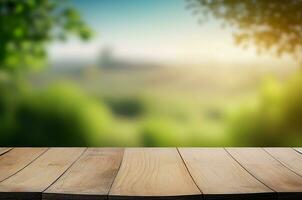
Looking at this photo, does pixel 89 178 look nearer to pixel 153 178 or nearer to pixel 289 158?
pixel 153 178

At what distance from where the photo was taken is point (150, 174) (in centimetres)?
146

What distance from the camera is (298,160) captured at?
174 centimetres

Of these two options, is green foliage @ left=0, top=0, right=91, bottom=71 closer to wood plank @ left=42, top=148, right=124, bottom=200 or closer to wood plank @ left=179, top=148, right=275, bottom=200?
wood plank @ left=42, top=148, right=124, bottom=200

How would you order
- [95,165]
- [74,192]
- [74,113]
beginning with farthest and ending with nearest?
[74,113], [95,165], [74,192]

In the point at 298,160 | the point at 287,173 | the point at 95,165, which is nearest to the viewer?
the point at 287,173

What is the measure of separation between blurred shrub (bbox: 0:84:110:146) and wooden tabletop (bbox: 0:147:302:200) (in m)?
0.67

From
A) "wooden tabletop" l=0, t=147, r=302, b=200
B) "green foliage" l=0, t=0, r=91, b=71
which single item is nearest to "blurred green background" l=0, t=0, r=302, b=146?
"green foliage" l=0, t=0, r=91, b=71

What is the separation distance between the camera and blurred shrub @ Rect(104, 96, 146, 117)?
2627 millimetres

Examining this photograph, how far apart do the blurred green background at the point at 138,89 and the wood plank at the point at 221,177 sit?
2.51ft

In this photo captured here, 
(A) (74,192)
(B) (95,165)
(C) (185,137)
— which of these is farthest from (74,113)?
(A) (74,192)

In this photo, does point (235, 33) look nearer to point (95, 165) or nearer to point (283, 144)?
point (283, 144)

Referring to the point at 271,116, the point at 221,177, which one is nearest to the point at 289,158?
the point at 221,177

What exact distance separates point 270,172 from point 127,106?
50.4 inches

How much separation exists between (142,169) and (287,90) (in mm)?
1464
